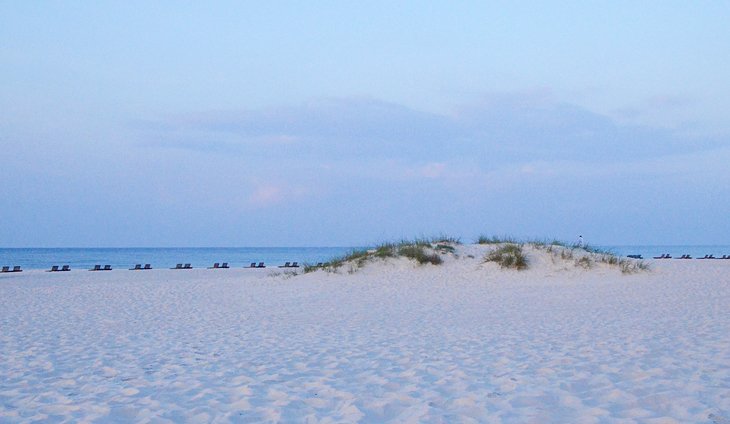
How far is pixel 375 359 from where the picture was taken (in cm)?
765

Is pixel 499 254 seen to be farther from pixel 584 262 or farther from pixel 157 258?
pixel 157 258

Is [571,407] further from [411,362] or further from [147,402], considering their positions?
[147,402]

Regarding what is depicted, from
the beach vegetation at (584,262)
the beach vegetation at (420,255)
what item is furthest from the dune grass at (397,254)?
the beach vegetation at (584,262)

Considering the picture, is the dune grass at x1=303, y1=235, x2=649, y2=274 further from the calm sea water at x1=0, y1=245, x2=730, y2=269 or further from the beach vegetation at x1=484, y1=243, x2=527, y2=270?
the calm sea water at x1=0, y1=245, x2=730, y2=269

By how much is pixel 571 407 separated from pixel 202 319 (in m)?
8.64

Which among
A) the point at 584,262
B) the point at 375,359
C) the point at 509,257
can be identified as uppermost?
the point at 509,257

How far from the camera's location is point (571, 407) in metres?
5.29

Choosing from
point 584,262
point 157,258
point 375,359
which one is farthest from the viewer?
point 157,258

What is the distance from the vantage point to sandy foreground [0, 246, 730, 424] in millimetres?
5402

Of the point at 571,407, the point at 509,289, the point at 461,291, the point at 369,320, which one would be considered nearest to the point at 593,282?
the point at 509,289

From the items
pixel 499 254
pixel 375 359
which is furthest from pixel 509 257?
pixel 375 359

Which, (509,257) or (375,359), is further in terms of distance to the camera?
(509,257)

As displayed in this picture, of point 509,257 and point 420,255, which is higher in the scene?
point 420,255

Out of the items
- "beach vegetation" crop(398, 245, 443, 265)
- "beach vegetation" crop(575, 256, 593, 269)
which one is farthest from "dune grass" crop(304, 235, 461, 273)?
"beach vegetation" crop(575, 256, 593, 269)
